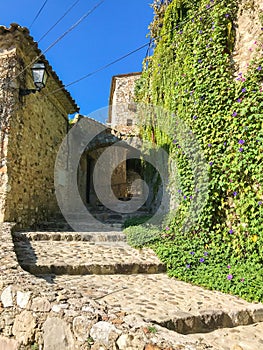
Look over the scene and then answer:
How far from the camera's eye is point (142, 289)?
122 inches

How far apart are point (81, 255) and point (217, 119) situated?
2.95 m

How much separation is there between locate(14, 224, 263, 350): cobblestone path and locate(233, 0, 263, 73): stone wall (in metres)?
3.34

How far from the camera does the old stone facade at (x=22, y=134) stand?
198 inches

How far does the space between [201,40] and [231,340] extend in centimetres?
445

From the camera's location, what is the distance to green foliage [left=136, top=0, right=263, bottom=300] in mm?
3510

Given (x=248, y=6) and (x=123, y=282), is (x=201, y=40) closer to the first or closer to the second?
(x=248, y=6)

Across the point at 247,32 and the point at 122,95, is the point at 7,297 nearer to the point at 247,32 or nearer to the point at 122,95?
the point at 247,32

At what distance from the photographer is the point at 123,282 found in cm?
Result: 333

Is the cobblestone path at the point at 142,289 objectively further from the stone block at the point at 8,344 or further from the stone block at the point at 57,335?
the stone block at the point at 8,344

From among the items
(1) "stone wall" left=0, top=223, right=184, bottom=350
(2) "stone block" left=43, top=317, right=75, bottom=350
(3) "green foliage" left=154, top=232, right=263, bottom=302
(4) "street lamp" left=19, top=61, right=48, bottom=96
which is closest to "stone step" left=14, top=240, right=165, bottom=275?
(3) "green foliage" left=154, top=232, right=263, bottom=302

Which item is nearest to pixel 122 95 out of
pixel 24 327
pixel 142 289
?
pixel 142 289

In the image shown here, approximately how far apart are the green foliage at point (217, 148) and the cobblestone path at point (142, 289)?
0.30 m

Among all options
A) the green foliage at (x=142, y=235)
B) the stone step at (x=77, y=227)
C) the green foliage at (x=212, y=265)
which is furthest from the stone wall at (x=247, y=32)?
the stone step at (x=77, y=227)

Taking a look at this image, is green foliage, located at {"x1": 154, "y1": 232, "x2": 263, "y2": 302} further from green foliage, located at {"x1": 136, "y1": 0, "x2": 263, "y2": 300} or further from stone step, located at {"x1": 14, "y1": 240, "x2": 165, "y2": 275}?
stone step, located at {"x1": 14, "y1": 240, "x2": 165, "y2": 275}
